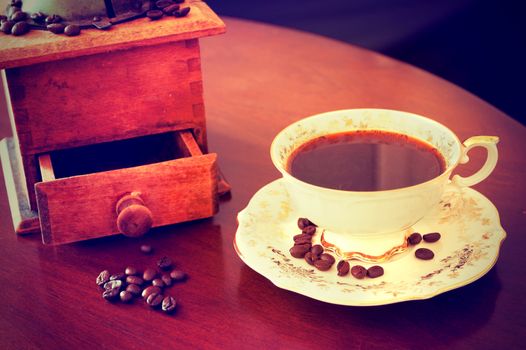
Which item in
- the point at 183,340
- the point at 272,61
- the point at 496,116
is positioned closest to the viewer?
the point at 183,340

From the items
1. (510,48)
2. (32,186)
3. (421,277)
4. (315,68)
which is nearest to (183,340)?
(421,277)

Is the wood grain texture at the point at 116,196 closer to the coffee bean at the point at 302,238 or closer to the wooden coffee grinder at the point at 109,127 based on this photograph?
the wooden coffee grinder at the point at 109,127

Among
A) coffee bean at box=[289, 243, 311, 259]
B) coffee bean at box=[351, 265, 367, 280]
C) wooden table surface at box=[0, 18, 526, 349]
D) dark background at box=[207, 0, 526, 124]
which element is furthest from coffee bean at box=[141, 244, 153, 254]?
dark background at box=[207, 0, 526, 124]

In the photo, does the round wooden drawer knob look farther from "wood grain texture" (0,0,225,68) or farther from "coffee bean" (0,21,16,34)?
"coffee bean" (0,21,16,34)

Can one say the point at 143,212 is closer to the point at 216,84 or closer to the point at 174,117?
the point at 174,117

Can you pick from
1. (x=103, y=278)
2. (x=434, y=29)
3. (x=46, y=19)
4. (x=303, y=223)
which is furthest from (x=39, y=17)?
(x=434, y=29)

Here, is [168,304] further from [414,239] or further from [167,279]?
[414,239]
